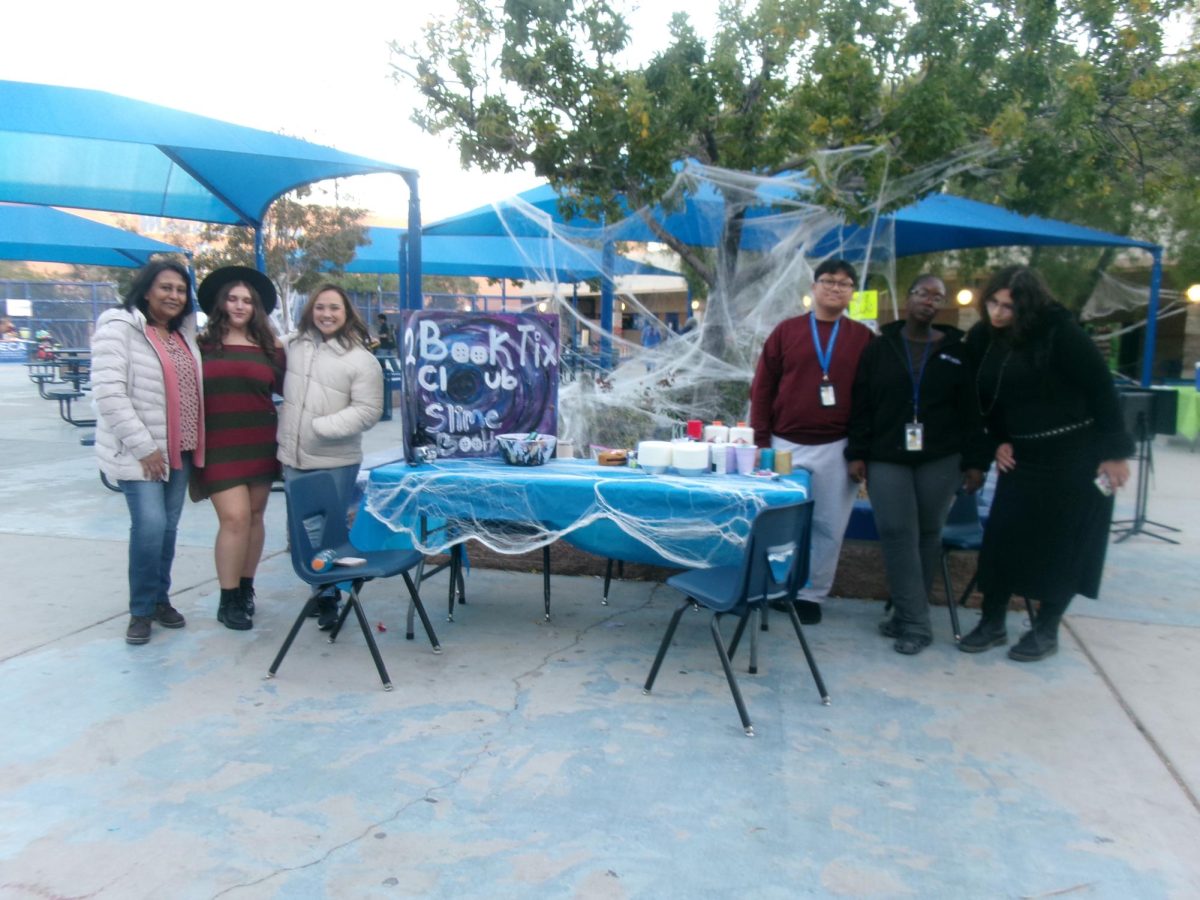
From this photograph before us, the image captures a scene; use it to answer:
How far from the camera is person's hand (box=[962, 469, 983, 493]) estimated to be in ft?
14.2

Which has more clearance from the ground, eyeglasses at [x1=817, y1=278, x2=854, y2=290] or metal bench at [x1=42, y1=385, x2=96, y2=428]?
eyeglasses at [x1=817, y1=278, x2=854, y2=290]

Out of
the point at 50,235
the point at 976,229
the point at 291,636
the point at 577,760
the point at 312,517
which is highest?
the point at 50,235

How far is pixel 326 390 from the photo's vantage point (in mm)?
4219

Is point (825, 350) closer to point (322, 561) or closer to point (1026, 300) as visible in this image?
point (1026, 300)

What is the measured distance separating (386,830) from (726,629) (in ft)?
7.38

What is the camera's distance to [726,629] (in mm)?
4539

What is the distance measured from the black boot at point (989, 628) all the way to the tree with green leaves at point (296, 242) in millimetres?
15291

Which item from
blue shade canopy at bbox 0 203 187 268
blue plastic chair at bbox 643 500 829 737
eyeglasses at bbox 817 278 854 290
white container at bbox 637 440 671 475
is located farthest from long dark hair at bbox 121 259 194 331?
blue shade canopy at bbox 0 203 187 268

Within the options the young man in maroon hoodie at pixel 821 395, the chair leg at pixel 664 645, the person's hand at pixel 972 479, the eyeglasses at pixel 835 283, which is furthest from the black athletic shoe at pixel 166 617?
the person's hand at pixel 972 479

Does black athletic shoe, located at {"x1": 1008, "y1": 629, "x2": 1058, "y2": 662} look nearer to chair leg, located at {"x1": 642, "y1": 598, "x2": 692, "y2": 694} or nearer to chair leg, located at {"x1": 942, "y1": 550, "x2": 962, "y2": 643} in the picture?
chair leg, located at {"x1": 942, "y1": 550, "x2": 962, "y2": 643}

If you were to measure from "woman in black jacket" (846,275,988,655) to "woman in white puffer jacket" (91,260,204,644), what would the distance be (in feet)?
10.3

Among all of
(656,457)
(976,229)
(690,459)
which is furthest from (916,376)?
(976,229)

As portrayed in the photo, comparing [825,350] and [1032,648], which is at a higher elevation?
[825,350]

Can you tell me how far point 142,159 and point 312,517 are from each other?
22.8ft
